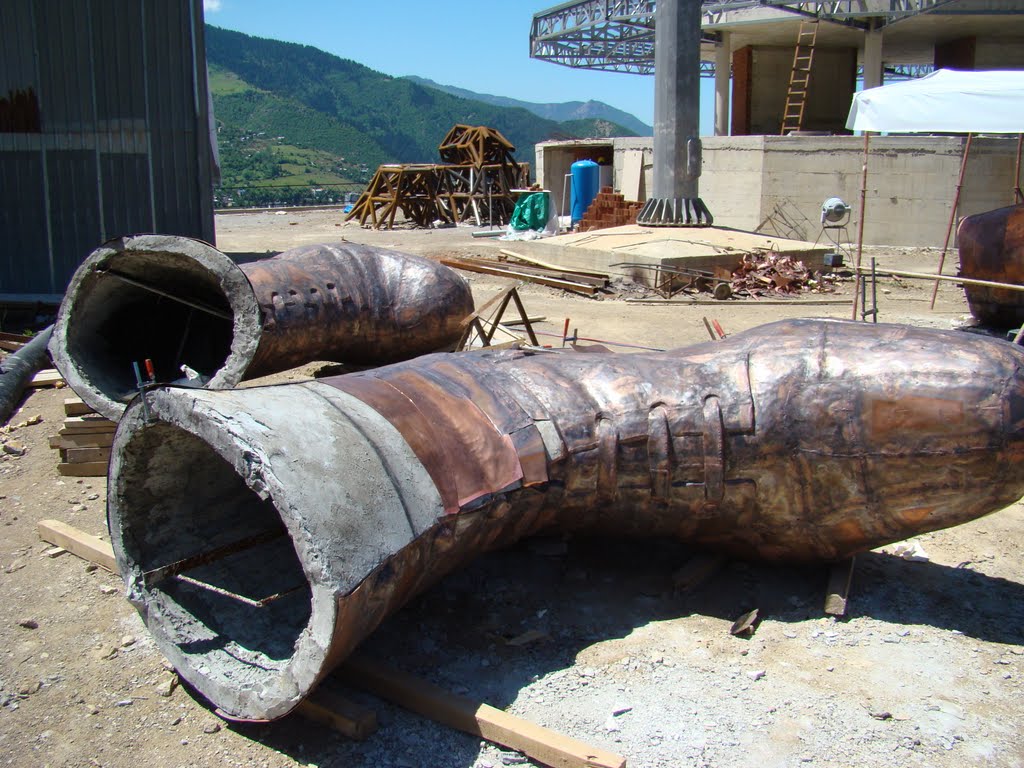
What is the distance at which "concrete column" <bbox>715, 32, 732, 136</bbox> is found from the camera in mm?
23562

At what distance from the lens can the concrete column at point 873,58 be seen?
20.2 meters

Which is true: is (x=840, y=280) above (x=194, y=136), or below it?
below

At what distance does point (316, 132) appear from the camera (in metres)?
86.1

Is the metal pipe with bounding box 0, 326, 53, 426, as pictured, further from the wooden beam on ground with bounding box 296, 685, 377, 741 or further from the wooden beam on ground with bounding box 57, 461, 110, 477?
the wooden beam on ground with bounding box 296, 685, 377, 741

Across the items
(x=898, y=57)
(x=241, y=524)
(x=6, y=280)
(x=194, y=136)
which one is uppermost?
(x=898, y=57)

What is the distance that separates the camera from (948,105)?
9.33 meters

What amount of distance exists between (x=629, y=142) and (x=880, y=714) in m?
20.0

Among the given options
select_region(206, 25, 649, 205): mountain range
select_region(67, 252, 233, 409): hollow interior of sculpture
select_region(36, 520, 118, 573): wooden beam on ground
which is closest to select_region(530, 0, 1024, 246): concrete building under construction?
select_region(67, 252, 233, 409): hollow interior of sculpture

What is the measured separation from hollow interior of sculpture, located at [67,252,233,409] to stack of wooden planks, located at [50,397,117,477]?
0.76 ft

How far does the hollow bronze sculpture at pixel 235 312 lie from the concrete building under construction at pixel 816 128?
Result: 41.7ft

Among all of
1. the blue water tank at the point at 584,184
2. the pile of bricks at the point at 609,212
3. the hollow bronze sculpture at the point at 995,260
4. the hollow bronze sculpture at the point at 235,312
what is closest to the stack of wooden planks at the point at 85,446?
the hollow bronze sculpture at the point at 235,312

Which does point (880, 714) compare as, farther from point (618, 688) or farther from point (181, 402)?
point (181, 402)

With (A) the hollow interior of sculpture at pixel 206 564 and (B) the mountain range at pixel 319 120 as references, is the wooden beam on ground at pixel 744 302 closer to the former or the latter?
(A) the hollow interior of sculpture at pixel 206 564

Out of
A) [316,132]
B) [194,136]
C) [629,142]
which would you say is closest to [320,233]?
[629,142]
